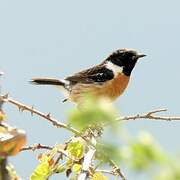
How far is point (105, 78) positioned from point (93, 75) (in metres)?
0.27

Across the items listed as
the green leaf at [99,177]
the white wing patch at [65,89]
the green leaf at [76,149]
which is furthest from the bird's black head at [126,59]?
the green leaf at [99,177]

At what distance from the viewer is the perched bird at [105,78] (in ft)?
21.4

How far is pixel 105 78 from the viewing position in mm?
7012

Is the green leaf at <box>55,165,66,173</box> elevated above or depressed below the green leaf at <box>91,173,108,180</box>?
above

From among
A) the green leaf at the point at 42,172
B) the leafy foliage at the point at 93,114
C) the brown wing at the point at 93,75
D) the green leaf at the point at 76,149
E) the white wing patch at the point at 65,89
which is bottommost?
the white wing patch at the point at 65,89

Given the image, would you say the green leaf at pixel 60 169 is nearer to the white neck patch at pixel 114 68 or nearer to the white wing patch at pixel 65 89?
the white wing patch at pixel 65 89

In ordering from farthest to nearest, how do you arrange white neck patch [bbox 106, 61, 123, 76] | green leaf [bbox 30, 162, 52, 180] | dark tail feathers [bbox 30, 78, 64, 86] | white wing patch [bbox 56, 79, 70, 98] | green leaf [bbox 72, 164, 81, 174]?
white neck patch [bbox 106, 61, 123, 76], white wing patch [bbox 56, 79, 70, 98], dark tail feathers [bbox 30, 78, 64, 86], green leaf [bbox 72, 164, 81, 174], green leaf [bbox 30, 162, 52, 180]

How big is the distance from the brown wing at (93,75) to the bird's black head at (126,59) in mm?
266

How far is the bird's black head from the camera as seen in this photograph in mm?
7438

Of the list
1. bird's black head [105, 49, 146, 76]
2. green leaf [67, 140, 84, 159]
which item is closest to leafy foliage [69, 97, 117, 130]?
green leaf [67, 140, 84, 159]

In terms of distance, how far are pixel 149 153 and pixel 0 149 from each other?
1.24 feet

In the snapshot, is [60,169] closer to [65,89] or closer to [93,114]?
[93,114]

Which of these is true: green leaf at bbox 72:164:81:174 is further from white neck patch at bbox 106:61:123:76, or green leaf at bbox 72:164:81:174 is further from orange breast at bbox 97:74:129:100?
white neck patch at bbox 106:61:123:76

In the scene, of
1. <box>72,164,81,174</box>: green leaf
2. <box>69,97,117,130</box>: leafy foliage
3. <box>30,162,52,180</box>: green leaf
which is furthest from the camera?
<box>72,164,81,174</box>: green leaf
